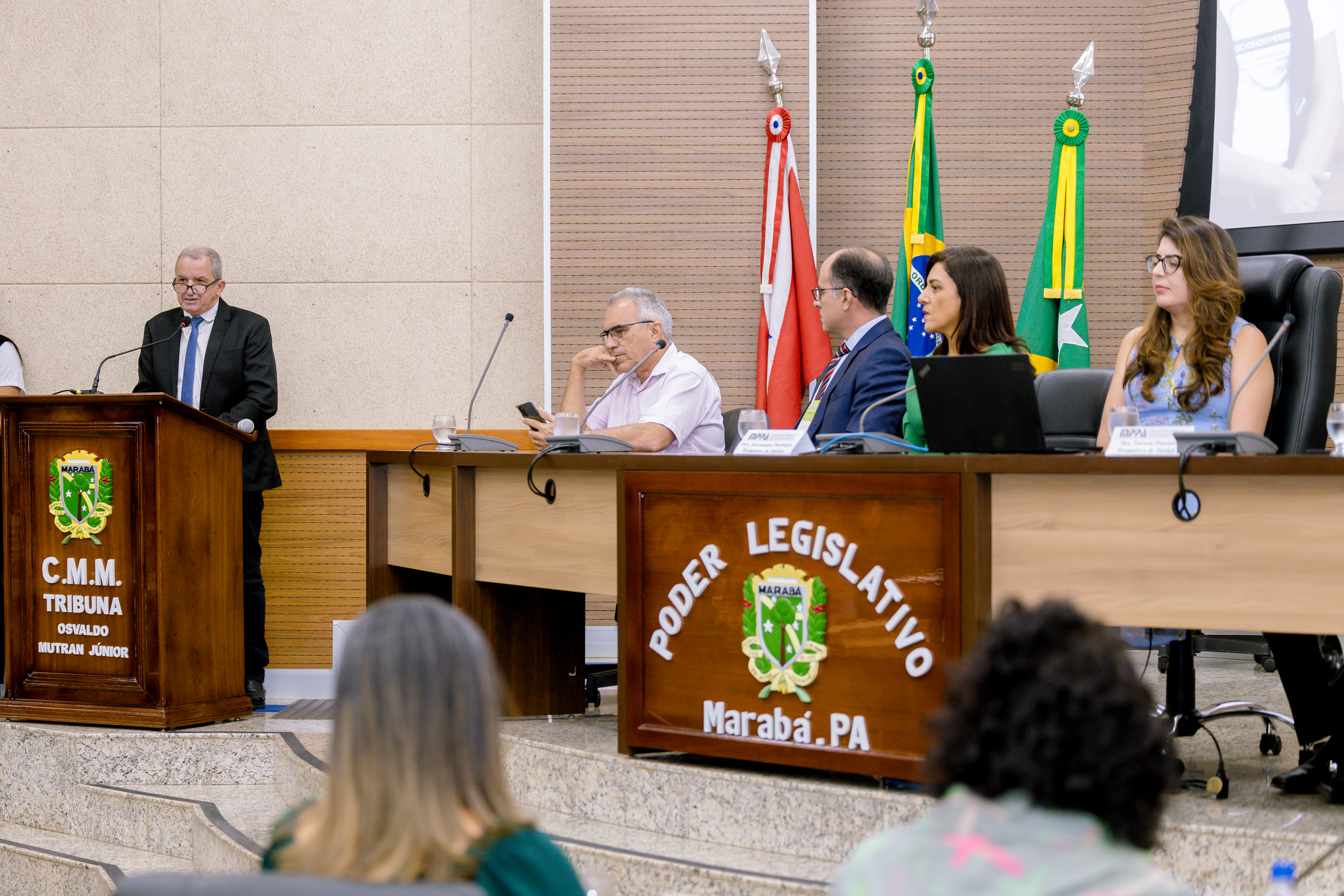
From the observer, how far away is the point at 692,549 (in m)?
2.51

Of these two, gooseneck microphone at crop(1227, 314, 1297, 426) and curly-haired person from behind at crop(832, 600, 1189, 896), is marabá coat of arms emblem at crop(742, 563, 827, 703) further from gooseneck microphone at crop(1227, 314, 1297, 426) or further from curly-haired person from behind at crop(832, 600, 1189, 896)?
curly-haired person from behind at crop(832, 600, 1189, 896)

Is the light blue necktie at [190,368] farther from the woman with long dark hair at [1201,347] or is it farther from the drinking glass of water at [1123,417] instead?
the drinking glass of water at [1123,417]

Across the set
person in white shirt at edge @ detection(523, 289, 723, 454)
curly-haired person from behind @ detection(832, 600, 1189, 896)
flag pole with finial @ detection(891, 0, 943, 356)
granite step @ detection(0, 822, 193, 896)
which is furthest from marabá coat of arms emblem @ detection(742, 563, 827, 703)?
flag pole with finial @ detection(891, 0, 943, 356)

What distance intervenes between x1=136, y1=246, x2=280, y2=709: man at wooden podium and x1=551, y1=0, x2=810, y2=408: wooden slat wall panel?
3.44ft

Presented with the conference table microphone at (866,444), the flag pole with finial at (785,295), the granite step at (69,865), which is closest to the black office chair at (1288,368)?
the conference table microphone at (866,444)

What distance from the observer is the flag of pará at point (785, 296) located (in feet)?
14.3

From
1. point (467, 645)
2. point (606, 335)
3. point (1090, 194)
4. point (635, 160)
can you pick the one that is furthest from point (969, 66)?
point (467, 645)

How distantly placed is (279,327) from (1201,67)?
356 cm

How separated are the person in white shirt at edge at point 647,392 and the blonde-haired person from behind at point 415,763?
2169 mm

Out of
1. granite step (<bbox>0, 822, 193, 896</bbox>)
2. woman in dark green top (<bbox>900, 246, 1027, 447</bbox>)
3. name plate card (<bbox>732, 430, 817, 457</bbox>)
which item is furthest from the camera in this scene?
granite step (<bbox>0, 822, 193, 896</bbox>)

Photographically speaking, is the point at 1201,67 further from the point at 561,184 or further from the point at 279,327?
the point at 279,327

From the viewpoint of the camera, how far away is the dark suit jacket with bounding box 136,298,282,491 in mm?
4215

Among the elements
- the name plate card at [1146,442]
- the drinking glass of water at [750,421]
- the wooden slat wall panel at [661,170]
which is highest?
the wooden slat wall panel at [661,170]

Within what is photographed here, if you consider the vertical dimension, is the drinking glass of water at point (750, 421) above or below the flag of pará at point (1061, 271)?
below
